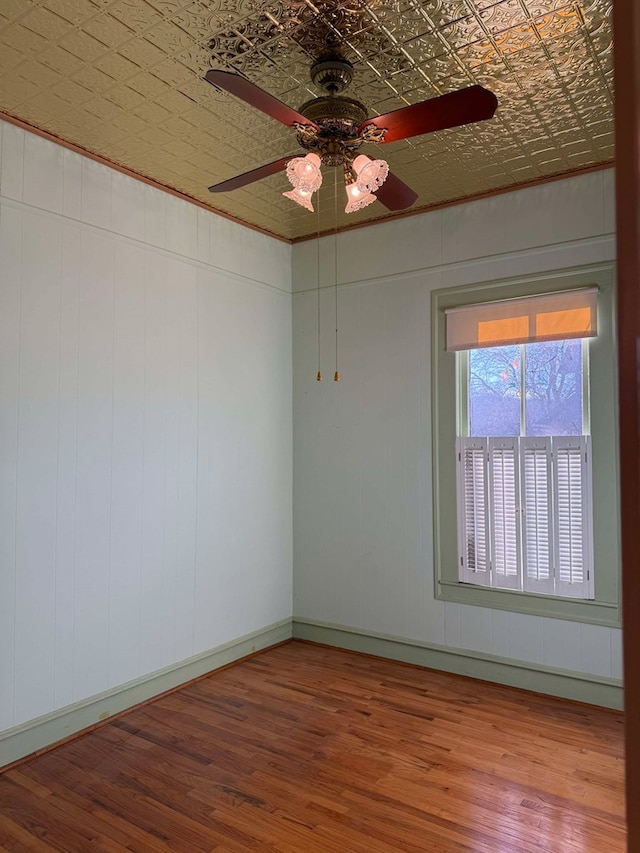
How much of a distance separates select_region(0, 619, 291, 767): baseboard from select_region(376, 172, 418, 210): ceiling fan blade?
287 centimetres

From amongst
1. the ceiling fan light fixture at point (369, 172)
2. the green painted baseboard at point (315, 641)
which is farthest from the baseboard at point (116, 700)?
the ceiling fan light fixture at point (369, 172)

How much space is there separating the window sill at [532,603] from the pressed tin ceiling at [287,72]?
249cm

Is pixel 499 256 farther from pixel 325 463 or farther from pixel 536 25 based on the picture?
pixel 325 463

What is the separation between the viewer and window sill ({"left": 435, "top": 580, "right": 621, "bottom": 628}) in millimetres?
3291

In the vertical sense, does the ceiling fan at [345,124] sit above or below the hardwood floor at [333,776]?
above

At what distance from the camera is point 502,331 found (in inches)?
143

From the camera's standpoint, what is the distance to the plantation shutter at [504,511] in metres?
3.56

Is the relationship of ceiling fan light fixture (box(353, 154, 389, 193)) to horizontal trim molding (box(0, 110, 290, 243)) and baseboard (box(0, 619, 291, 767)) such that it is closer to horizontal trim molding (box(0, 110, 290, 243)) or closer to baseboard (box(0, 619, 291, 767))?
horizontal trim molding (box(0, 110, 290, 243))

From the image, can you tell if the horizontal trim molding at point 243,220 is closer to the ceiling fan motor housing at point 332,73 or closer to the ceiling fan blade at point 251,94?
the ceiling fan motor housing at point 332,73

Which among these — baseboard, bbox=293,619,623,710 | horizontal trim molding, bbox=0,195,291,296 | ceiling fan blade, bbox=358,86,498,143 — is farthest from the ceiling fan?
baseboard, bbox=293,619,623,710

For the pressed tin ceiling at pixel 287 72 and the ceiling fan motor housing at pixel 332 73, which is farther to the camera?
the ceiling fan motor housing at pixel 332 73

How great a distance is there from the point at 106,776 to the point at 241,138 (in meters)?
3.11

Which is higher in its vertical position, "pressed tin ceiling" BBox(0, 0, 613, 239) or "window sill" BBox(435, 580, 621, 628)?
"pressed tin ceiling" BBox(0, 0, 613, 239)

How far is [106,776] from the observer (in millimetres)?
2646
